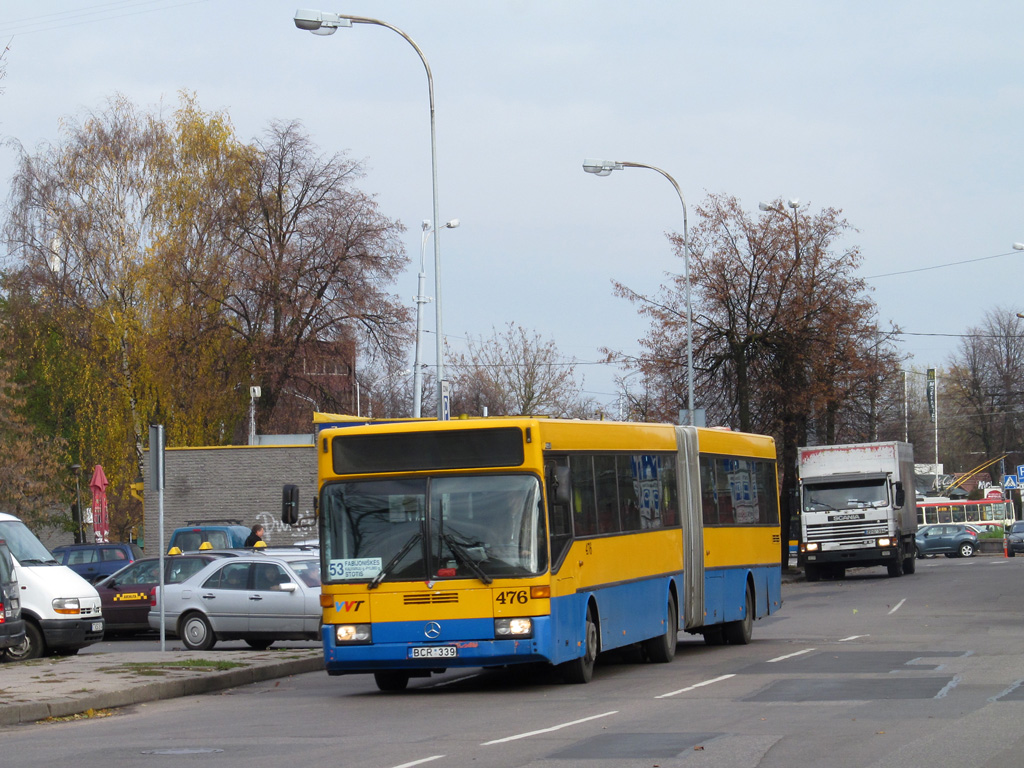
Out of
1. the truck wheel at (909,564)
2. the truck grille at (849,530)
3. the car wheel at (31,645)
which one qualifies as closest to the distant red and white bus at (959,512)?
the truck wheel at (909,564)

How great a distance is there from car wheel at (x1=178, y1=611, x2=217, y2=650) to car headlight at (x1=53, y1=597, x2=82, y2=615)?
2.00m

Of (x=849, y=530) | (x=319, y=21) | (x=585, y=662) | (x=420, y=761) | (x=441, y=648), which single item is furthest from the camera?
(x=849, y=530)

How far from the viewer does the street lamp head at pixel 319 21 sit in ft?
81.4

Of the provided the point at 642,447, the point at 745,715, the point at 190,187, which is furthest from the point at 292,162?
the point at 745,715

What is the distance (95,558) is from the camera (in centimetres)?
3075

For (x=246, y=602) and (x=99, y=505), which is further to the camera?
(x=99, y=505)

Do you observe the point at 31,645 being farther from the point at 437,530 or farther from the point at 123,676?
the point at 437,530

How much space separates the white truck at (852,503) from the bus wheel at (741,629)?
19219mm

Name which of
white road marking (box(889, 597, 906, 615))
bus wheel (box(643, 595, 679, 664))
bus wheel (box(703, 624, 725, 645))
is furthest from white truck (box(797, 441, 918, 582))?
bus wheel (box(643, 595, 679, 664))

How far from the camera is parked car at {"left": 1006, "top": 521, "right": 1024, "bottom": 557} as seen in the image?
6195 centimetres

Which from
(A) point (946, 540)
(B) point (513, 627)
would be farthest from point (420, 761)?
(A) point (946, 540)

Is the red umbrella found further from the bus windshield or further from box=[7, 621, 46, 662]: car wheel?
the bus windshield

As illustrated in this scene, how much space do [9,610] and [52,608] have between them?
2.33 metres

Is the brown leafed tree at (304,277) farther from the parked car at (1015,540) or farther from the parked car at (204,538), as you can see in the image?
the parked car at (1015,540)
